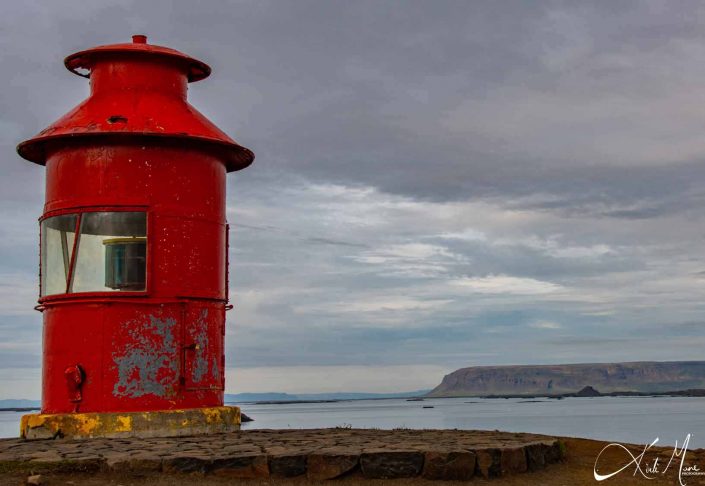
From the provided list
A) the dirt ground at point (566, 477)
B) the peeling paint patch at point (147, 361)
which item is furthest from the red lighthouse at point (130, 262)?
the dirt ground at point (566, 477)

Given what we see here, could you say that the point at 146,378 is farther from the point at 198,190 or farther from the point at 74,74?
the point at 74,74

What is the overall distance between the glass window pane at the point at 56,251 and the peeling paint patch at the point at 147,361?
1.16 m

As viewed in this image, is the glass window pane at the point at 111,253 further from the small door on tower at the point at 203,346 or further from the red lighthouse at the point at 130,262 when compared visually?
the small door on tower at the point at 203,346

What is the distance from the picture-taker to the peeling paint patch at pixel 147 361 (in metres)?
10.6

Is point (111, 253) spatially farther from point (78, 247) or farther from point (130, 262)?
point (78, 247)

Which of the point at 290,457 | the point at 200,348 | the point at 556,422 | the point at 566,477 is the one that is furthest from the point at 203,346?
the point at 556,422

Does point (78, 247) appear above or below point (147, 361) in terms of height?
above

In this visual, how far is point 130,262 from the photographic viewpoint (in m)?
10.9

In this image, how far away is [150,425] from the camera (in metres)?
10.5

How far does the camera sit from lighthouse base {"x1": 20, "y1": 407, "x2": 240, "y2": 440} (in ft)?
34.1

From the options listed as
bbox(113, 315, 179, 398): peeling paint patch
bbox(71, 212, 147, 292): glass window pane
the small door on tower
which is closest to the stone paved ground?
bbox(113, 315, 179, 398): peeling paint patch

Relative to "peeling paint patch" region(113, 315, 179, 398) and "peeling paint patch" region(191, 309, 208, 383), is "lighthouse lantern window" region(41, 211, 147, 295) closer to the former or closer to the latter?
"peeling paint patch" region(113, 315, 179, 398)

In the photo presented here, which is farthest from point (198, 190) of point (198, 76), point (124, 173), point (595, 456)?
point (595, 456)

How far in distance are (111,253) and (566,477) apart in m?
5.93
